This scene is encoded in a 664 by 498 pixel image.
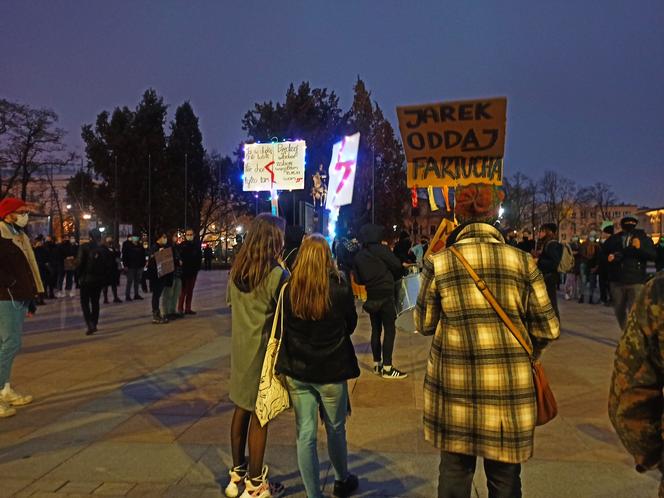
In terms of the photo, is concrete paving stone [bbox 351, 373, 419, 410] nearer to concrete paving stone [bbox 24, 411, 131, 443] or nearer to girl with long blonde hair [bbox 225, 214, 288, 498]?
girl with long blonde hair [bbox 225, 214, 288, 498]

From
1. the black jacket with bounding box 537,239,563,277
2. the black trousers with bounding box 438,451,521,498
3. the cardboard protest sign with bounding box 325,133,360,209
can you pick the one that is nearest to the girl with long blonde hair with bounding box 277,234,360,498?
the black trousers with bounding box 438,451,521,498

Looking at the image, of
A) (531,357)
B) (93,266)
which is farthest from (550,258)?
(93,266)

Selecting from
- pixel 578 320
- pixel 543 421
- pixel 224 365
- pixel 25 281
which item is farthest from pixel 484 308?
pixel 578 320

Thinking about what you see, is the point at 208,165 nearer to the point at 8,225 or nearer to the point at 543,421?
the point at 8,225

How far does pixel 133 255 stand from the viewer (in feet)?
51.1

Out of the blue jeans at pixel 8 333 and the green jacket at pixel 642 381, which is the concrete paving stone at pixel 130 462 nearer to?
the blue jeans at pixel 8 333

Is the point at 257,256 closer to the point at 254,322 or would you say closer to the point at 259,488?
the point at 254,322

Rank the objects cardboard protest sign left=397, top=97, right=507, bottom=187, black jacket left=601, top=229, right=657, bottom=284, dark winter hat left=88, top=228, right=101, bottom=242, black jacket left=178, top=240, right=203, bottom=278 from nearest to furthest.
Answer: cardboard protest sign left=397, top=97, right=507, bottom=187 → black jacket left=601, top=229, right=657, bottom=284 → dark winter hat left=88, top=228, right=101, bottom=242 → black jacket left=178, top=240, right=203, bottom=278

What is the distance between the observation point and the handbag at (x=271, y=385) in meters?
3.43

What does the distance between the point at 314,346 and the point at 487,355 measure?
42.5 inches

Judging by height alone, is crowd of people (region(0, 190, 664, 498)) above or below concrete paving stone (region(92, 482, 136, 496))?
above

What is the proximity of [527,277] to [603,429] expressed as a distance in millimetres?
2985

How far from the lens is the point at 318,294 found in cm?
323

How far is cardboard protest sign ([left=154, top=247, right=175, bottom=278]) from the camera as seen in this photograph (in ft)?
36.3
